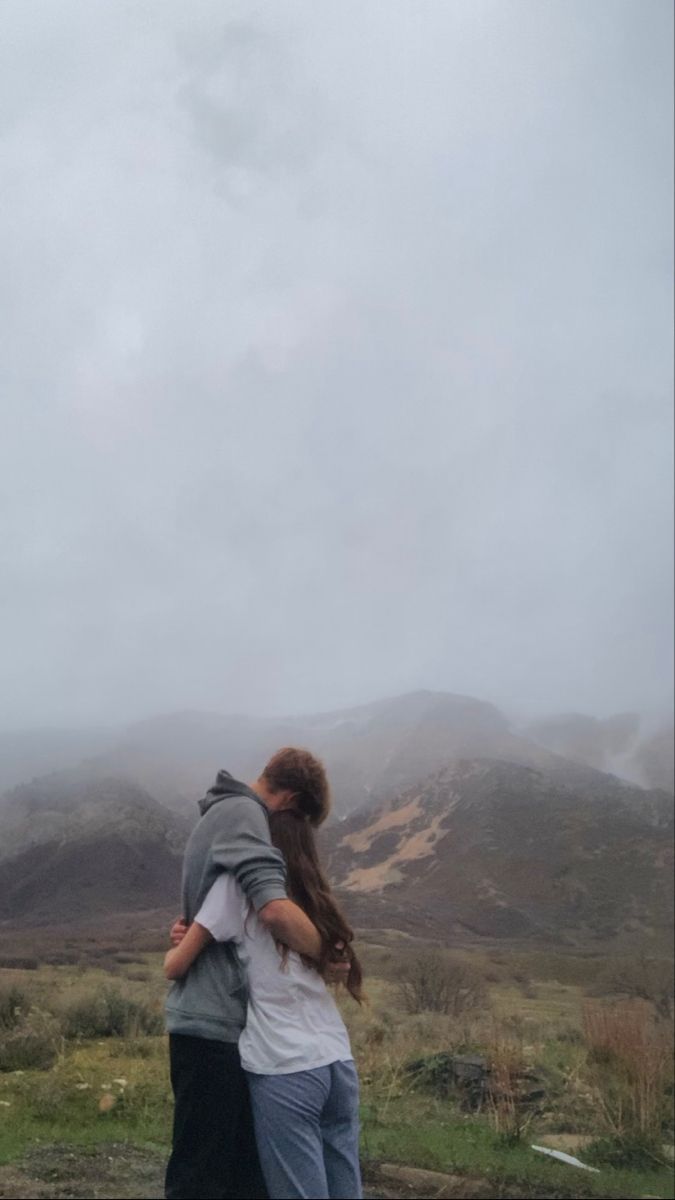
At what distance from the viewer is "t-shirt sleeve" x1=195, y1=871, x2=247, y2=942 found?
2.38 metres

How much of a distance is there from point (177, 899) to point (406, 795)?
5.28 meters

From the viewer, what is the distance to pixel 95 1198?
12.7 ft

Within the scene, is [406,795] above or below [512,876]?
above

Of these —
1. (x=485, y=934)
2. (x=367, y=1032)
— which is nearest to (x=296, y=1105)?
(x=367, y=1032)

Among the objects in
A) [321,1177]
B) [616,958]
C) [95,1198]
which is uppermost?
[321,1177]

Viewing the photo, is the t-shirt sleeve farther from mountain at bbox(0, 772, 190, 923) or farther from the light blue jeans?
mountain at bbox(0, 772, 190, 923)

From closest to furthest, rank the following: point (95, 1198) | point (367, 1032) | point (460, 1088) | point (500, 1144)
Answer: point (95, 1198) → point (500, 1144) → point (460, 1088) → point (367, 1032)

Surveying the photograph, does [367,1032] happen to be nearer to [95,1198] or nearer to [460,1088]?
[460,1088]

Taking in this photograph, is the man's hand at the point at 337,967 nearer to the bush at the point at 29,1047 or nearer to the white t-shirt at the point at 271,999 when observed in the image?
the white t-shirt at the point at 271,999

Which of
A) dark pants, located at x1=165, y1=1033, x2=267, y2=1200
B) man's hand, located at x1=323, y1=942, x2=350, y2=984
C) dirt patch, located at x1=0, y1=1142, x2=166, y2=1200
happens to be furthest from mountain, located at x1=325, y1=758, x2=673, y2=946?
man's hand, located at x1=323, y1=942, x2=350, y2=984

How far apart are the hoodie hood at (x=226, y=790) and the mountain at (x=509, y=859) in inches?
387

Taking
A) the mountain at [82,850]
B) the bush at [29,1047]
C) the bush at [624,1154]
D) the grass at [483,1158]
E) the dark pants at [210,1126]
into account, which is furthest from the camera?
the mountain at [82,850]

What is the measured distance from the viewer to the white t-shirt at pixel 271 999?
2.32 meters

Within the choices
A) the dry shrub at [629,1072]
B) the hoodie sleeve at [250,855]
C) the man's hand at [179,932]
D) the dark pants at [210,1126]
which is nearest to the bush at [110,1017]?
the dry shrub at [629,1072]
